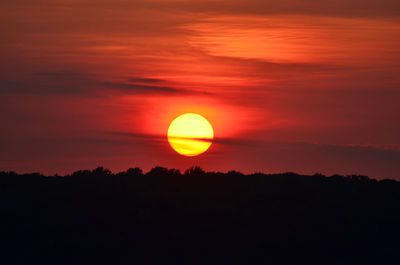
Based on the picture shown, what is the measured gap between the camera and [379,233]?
36312mm

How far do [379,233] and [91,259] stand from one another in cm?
1156

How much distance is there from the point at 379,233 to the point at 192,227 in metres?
7.42

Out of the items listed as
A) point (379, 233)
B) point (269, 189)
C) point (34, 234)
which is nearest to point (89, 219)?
point (34, 234)

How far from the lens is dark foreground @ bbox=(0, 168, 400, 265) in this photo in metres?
33.8

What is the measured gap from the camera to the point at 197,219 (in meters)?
37.1

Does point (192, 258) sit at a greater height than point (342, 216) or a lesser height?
lesser

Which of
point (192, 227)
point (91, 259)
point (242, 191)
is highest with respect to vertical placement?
point (242, 191)

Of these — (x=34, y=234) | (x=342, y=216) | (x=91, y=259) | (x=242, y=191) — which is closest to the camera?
(x=91, y=259)

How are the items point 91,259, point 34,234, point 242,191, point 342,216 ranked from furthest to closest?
point 242,191 < point 342,216 < point 34,234 < point 91,259

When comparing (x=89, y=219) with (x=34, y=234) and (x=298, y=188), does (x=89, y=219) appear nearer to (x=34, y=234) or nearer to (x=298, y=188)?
(x=34, y=234)

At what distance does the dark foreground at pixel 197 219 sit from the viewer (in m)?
33.8

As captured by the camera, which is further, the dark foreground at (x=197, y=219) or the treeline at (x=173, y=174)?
the treeline at (x=173, y=174)

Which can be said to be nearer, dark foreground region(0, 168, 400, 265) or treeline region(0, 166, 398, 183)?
dark foreground region(0, 168, 400, 265)

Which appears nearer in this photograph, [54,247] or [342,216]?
[54,247]
